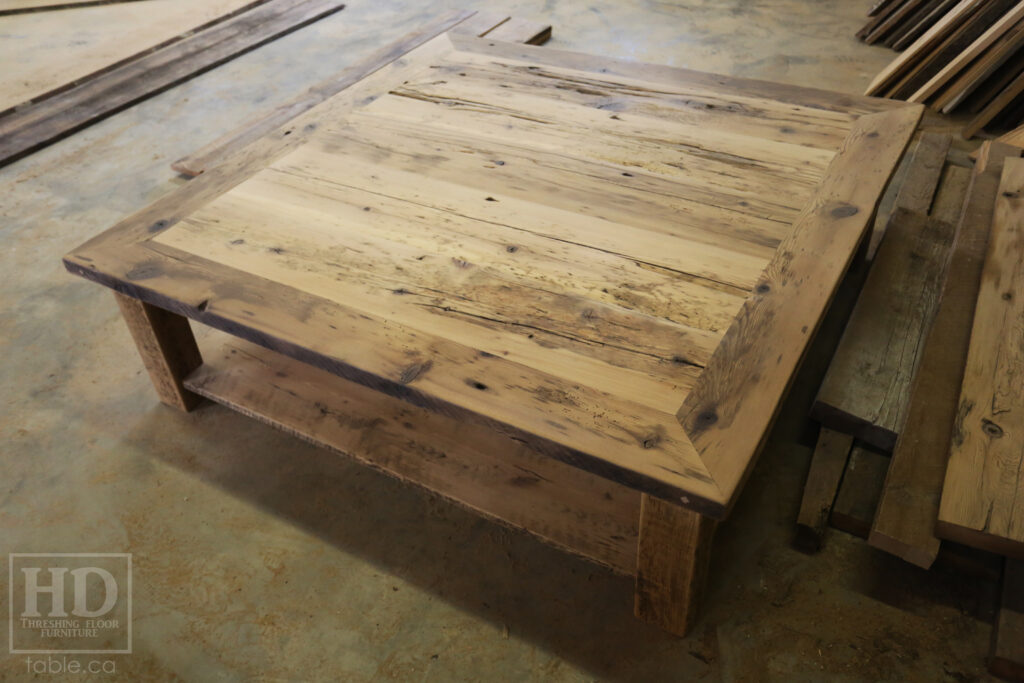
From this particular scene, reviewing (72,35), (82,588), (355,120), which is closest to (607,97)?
(355,120)

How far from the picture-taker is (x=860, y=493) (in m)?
1.59

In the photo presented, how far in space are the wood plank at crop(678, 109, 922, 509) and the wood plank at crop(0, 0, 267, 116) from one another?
3.30m

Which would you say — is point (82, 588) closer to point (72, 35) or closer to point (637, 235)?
point (637, 235)

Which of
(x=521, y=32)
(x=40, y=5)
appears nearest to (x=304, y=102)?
(x=521, y=32)

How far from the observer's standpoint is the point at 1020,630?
1365mm

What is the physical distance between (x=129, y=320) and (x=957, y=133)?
9.71ft

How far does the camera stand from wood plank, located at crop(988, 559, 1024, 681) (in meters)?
1.34

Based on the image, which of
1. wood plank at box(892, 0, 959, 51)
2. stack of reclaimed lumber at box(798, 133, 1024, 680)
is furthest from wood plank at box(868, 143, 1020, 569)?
wood plank at box(892, 0, 959, 51)

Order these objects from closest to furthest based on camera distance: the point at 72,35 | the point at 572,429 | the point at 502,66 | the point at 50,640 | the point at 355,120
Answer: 1. the point at 572,429
2. the point at 50,640
3. the point at 355,120
4. the point at 502,66
5. the point at 72,35

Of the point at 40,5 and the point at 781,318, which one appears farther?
the point at 40,5

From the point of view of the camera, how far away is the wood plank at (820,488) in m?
1.59

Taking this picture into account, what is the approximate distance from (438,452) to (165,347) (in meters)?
0.70

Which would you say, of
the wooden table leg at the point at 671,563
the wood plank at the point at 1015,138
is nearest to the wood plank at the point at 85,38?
the wooden table leg at the point at 671,563

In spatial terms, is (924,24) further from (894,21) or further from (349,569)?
(349,569)
